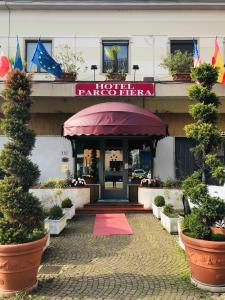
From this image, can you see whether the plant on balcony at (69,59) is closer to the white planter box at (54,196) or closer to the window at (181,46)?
the window at (181,46)

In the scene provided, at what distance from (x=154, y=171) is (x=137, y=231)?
668 cm

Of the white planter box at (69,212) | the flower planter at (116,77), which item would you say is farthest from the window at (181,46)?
the white planter box at (69,212)

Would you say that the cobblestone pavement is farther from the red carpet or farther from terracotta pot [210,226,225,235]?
terracotta pot [210,226,225,235]

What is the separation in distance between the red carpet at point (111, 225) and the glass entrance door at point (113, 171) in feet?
8.09

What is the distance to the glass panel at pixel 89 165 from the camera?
15.3 meters

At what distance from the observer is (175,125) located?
53.8 feet

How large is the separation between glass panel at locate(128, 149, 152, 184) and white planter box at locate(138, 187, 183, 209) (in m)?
1.44

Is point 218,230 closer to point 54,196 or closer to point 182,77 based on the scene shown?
point 54,196

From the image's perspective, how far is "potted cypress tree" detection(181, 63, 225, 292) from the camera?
5670mm

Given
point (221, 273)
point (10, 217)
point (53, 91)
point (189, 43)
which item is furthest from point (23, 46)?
point (221, 273)

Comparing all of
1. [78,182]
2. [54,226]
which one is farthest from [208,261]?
[78,182]

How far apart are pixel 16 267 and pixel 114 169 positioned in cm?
990

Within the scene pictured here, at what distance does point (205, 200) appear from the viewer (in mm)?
6137

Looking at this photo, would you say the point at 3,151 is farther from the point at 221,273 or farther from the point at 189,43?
the point at 189,43
